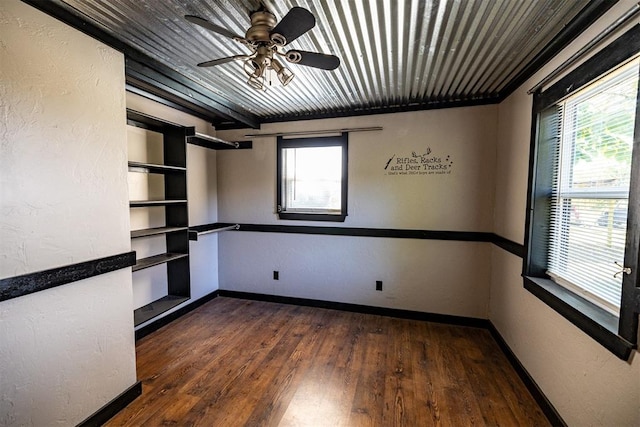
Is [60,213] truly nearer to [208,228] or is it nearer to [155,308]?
[155,308]

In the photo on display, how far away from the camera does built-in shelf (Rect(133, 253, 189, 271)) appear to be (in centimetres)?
243

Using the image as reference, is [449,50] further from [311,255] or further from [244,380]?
[244,380]

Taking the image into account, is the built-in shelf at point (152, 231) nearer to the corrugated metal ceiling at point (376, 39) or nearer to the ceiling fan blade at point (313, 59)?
the corrugated metal ceiling at point (376, 39)

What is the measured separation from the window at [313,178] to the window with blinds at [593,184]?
6.57ft

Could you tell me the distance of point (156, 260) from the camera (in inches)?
103

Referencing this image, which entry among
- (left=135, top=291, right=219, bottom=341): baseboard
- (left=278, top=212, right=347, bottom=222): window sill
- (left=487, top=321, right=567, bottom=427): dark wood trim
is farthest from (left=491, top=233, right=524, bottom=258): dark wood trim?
(left=135, top=291, right=219, bottom=341): baseboard

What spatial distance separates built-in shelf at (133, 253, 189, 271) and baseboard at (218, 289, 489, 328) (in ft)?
4.07

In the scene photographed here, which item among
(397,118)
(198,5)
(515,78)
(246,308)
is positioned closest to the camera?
(198,5)

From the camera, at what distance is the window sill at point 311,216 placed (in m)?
3.44

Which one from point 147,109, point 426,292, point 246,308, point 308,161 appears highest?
point 147,109

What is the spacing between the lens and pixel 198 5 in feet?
4.88

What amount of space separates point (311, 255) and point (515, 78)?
9.07 ft

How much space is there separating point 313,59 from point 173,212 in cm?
224

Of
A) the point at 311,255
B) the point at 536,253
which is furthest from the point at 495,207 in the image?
the point at 311,255
